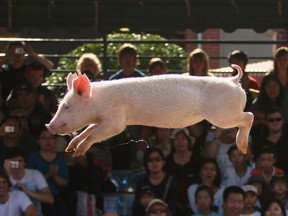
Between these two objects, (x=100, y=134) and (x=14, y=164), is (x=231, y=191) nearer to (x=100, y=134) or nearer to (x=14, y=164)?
(x=14, y=164)

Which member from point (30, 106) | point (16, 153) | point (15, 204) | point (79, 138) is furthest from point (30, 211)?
point (79, 138)

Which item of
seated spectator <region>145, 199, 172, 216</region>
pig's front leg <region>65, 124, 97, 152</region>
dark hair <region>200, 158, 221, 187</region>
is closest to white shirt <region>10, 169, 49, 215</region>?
seated spectator <region>145, 199, 172, 216</region>

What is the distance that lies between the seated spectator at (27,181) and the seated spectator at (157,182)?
0.86 m

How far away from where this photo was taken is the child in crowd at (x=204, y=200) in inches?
Result: 352

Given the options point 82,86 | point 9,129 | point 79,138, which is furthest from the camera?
point 9,129

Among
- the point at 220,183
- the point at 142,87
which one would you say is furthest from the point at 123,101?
the point at 220,183

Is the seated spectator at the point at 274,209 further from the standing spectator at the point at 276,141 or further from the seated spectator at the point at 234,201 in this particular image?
the standing spectator at the point at 276,141

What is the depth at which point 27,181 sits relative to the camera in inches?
353

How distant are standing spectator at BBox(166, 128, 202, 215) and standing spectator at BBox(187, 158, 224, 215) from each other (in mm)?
87

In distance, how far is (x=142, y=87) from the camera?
410cm

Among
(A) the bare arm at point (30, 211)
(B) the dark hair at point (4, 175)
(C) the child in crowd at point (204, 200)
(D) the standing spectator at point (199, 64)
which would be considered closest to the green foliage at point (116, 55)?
(D) the standing spectator at point (199, 64)

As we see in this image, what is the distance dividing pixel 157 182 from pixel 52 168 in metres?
1.05

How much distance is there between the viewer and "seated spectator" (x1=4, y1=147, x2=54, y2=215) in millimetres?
8898

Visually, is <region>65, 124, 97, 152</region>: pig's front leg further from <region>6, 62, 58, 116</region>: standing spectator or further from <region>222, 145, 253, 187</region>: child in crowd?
<region>222, 145, 253, 187</region>: child in crowd
